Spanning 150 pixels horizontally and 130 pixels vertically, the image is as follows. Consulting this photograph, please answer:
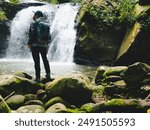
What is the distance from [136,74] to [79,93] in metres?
1.85

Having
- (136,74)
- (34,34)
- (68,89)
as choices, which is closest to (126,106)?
(68,89)

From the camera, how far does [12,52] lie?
22969 mm

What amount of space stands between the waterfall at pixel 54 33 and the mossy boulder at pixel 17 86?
34.9ft

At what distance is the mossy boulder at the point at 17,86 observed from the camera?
897 cm

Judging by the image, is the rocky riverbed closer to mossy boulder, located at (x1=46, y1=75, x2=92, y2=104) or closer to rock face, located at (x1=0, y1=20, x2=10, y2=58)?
mossy boulder, located at (x1=46, y1=75, x2=92, y2=104)

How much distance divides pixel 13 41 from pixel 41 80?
1417cm

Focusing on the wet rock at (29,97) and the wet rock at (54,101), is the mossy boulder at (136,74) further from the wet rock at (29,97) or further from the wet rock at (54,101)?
the wet rock at (29,97)

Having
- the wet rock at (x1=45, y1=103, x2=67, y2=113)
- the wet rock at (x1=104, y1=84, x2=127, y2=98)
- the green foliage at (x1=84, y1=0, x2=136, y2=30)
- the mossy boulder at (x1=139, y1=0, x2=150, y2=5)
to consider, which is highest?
the mossy boulder at (x1=139, y1=0, x2=150, y2=5)

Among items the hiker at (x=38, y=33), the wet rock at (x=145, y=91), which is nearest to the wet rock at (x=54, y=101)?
the hiker at (x=38, y=33)

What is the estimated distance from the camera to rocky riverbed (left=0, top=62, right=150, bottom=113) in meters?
7.57

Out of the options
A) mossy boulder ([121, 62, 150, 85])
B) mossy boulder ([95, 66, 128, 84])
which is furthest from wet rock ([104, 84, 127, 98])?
mossy boulder ([95, 66, 128, 84])

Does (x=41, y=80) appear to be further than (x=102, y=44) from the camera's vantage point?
No

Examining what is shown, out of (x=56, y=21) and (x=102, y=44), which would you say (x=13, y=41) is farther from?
(x=102, y=44)

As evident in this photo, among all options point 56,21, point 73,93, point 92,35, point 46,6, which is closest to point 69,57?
point 92,35
